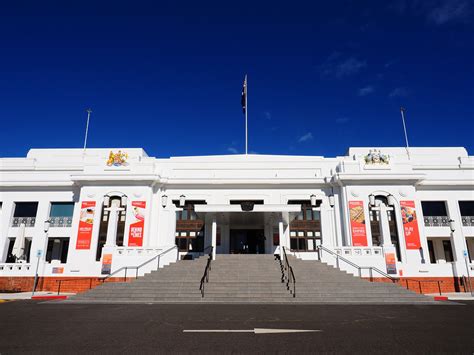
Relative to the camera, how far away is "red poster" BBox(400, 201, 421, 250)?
21500mm

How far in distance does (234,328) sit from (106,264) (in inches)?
539

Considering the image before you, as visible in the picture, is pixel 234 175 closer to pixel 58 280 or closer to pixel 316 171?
pixel 316 171

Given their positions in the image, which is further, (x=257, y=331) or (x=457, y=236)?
(x=457, y=236)

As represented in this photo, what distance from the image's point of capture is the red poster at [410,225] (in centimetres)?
2150

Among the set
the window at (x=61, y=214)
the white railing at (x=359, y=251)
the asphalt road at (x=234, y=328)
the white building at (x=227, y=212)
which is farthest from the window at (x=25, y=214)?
the white railing at (x=359, y=251)

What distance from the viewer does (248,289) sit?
13.5 meters

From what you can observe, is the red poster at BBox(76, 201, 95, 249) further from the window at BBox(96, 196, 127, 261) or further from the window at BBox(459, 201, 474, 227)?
the window at BBox(459, 201, 474, 227)

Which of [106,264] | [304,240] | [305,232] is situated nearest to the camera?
[106,264]

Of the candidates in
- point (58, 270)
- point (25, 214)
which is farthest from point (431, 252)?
point (25, 214)

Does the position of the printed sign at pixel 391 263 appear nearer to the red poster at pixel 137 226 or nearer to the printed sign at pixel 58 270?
the red poster at pixel 137 226

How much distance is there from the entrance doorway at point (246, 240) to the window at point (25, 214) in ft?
53.6

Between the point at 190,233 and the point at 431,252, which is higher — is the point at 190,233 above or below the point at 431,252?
above

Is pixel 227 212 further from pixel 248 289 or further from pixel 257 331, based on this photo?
pixel 257 331

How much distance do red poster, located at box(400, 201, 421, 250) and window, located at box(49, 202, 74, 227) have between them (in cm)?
2584
